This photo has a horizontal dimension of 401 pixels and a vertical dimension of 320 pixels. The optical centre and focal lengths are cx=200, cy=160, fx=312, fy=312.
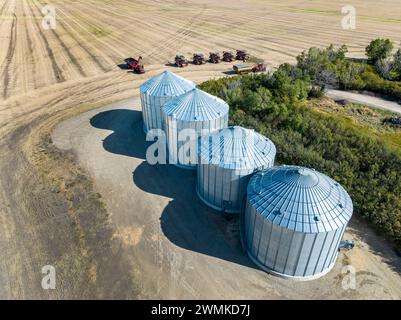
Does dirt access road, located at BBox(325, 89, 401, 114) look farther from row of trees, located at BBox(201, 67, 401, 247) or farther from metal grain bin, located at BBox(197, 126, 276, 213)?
metal grain bin, located at BBox(197, 126, 276, 213)

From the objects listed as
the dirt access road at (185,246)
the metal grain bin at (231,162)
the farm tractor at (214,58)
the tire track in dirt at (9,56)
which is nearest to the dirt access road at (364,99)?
the farm tractor at (214,58)

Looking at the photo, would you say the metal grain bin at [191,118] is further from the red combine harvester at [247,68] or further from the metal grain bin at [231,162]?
the red combine harvester at [247,68]

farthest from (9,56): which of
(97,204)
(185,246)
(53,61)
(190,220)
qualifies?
(185,246)

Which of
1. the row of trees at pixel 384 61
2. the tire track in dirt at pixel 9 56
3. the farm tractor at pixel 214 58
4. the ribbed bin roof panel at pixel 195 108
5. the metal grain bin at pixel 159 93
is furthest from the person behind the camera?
the farm tractor at pixel 214 58

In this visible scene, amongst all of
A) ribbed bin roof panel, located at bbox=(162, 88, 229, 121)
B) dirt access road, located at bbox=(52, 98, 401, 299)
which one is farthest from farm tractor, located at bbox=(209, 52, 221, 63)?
dirt access road, located at bbox=(52, 98, 401, 299)
